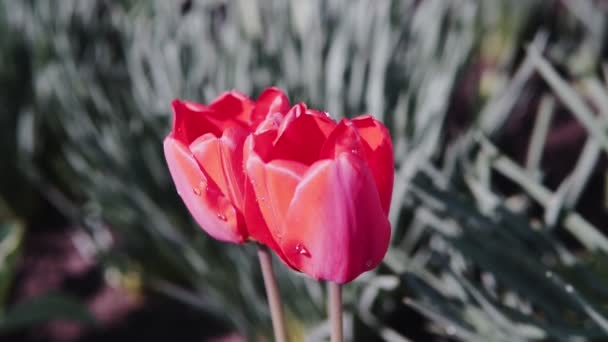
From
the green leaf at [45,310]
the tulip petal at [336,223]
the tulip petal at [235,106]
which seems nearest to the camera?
the tulip petal at [336,223]

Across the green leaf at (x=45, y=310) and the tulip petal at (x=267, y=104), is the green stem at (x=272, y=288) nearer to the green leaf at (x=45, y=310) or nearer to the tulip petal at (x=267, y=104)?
the tulip petal at (x=267, y=104)

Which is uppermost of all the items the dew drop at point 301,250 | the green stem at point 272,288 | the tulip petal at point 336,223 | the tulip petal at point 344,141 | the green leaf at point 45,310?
the tulip petal at point 344,141

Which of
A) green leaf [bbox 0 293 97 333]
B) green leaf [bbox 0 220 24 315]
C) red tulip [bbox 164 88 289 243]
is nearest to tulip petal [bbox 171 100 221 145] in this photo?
red tulip [bbox 164 88 289 243]

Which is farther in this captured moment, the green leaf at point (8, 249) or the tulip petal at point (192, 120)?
the green leaf at point (8, 249)

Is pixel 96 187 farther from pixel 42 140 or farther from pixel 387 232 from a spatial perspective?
pixel 387 232

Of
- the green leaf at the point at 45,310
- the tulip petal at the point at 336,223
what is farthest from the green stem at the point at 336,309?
the green leaf at the point at 45,310
